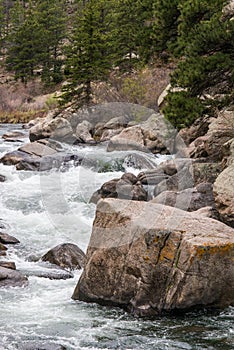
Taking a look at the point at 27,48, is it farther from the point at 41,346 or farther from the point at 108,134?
the point at 41,346

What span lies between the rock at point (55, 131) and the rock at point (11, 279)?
14115mm

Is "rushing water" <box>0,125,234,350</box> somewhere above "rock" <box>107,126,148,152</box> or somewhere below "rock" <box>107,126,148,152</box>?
below

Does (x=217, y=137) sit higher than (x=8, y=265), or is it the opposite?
(x=217, y=137)

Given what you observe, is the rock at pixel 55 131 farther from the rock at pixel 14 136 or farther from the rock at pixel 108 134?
the rock at pixel 108 134

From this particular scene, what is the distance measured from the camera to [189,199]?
36.5ft

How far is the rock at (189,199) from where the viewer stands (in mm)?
10969

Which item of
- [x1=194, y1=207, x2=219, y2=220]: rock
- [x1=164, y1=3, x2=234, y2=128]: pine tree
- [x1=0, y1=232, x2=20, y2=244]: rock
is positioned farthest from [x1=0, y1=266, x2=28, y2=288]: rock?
[x1=164, y1=3, x2=234, y2=128]: pine tree

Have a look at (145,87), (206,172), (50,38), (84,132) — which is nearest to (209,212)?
(206,172)

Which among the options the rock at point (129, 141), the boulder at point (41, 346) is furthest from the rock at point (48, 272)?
the rock at point (129, 141)

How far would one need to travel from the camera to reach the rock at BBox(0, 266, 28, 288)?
883cm

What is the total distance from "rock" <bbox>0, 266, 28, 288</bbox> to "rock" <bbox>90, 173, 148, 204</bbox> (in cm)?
506

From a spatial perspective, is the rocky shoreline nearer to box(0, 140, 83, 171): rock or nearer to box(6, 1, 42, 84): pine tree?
box(0, 140, 83, 171): rock

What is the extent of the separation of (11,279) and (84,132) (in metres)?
15.2

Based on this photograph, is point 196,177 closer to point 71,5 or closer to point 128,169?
point 128,169
